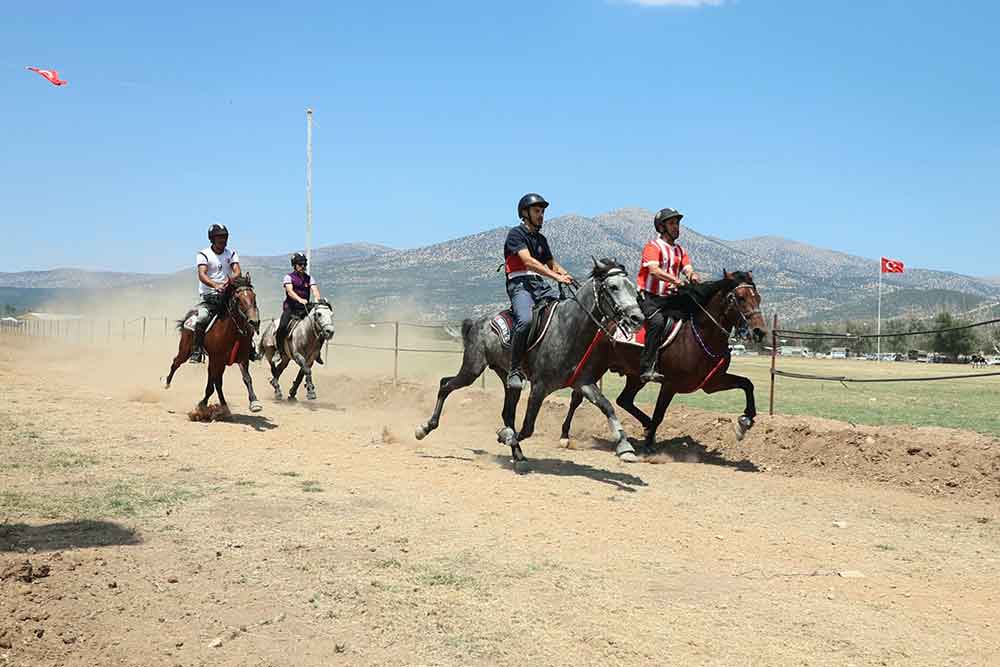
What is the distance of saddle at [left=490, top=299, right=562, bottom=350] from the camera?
10.9 meters

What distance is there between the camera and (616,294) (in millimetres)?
10047

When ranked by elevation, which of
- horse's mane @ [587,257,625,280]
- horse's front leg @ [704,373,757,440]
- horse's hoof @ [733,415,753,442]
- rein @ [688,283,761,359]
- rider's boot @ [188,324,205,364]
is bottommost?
horse's hoof @ [733,415,753,442]

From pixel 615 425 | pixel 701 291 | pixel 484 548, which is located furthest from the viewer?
pixel 701 291

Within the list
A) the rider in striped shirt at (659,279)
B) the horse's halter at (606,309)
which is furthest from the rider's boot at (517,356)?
the rider in striped shirt at (659,279)

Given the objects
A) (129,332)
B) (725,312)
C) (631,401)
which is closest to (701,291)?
(725,312)

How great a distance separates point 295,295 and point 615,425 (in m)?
10.2

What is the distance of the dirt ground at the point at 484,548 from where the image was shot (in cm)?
488

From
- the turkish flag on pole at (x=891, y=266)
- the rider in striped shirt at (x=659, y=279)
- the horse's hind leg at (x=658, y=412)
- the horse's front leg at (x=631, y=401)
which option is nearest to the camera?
the rider in striped shirt at (x=659, y=279)

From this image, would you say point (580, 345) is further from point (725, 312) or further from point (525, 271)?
point (725, 312)

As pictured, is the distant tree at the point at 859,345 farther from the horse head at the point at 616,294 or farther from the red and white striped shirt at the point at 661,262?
the horse head at the point at 616,294

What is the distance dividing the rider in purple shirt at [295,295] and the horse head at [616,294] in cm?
941

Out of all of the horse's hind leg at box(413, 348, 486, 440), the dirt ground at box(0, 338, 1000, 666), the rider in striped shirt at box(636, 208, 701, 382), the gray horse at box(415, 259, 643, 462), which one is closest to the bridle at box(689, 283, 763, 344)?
the rider in striped shirt at box(636, 208, 701, 382)

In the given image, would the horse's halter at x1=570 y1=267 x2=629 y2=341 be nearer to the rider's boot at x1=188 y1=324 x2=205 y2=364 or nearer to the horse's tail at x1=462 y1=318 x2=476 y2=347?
the horse's tail at x1=462 y1=318 x2=476 y2=347

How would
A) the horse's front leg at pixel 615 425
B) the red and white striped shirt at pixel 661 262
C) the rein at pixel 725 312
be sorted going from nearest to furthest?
the horse's front leg at pixel 615 425, the rein at pixel 725 312, the red and white striped shirt at pixel 661 262
